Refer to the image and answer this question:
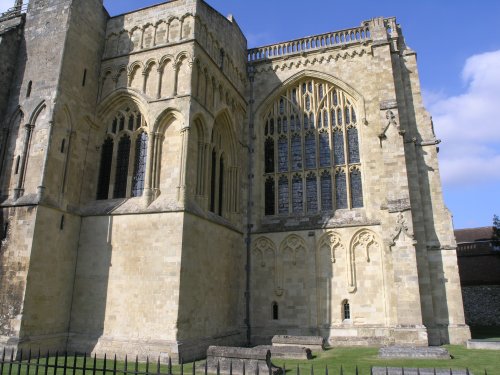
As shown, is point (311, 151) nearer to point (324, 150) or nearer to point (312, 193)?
point (324, 150)

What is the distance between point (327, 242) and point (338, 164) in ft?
12.7

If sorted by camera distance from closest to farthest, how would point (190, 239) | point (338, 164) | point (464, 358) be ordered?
point (464, 358) → point (190, 239) → point (338, 164)

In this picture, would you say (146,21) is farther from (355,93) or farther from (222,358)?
(222,358)

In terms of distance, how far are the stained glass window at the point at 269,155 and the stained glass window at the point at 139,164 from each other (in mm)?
6815

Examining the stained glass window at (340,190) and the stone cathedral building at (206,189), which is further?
the stained glass window at (340,190)

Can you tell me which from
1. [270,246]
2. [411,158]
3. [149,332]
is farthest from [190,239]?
[411,158]

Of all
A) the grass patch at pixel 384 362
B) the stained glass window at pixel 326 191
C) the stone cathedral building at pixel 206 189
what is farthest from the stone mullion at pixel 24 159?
the stained glass window at pixel 326 191

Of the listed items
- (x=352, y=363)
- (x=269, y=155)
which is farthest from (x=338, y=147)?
(x=352, y=363)

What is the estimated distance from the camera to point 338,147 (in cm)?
1969

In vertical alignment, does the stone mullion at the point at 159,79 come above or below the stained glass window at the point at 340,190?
above

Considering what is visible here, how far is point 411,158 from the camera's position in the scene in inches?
705

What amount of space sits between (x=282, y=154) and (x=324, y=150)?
83.9 inches

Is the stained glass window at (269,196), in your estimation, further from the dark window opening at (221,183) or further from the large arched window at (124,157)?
the large arched window at (124,157)

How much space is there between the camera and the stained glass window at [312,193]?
1928 centimetres
